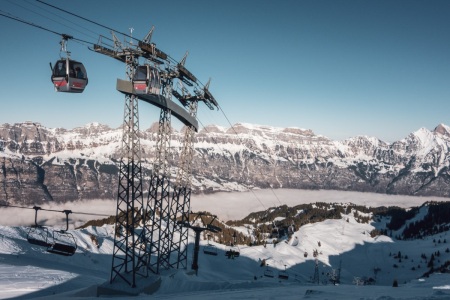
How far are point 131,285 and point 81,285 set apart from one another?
11.1 m

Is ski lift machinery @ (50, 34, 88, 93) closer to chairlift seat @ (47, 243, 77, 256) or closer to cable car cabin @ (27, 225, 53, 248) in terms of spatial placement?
cable car cabin @ (27, 225, 53, 248)

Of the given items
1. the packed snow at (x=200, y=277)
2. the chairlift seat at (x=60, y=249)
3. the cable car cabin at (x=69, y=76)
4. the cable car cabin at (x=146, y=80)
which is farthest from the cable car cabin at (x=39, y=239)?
the cable car cabin at (x=146, y=80)

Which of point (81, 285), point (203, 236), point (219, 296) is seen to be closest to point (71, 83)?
point (219, 296)

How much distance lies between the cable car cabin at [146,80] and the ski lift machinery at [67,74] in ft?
22.9

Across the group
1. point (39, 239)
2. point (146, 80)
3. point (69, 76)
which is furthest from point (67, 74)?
point (39, 239)

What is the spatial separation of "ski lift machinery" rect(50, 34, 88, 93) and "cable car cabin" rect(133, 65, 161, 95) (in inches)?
274

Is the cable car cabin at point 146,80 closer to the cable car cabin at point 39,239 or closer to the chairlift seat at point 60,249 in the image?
the cable car cabin at point 39,239

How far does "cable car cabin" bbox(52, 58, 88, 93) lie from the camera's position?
27.3 m

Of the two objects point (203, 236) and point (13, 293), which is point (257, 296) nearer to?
point (13, 293)

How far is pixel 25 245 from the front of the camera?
75500mm

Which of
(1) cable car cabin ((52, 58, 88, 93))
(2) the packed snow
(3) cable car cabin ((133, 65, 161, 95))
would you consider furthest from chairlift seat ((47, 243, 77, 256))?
(1) cable car cabin ((52, 58, 88, 93))

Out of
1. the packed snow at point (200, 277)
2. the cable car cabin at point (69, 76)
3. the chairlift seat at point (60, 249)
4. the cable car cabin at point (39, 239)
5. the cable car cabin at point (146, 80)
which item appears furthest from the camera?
the chairlift seat at point (60, 249)

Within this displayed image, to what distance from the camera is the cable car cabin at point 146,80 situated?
1355 inches

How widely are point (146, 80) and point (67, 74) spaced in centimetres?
847
